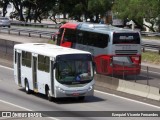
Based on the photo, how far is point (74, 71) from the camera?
23.2 m

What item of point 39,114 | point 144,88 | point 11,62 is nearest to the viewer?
point 39,114

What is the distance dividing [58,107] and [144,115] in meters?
3.94

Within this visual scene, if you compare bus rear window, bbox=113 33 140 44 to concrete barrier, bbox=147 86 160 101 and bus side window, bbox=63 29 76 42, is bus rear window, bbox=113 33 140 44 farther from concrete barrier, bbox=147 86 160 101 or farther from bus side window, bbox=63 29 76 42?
concrete barrier, bbox=147 86 160 101

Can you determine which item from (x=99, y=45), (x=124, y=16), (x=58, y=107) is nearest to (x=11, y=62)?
(x=99, y=45)

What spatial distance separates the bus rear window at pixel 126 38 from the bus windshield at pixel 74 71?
371 inches

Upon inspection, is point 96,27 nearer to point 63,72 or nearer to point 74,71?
point 74,71

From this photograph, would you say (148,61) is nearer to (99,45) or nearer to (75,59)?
(99,45)

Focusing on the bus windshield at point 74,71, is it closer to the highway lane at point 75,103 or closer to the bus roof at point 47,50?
the bus roof at point 47,50

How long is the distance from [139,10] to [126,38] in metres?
33.9

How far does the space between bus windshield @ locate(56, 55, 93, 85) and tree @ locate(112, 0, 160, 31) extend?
4249 cm

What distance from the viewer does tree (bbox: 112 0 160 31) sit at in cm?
6512

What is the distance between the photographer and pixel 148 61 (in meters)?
44.1

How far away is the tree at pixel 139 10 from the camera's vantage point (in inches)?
2564

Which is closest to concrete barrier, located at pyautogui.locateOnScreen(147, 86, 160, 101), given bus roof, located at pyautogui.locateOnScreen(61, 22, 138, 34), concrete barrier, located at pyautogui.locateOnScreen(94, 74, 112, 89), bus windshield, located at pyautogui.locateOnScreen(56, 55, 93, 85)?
bus windshield, located at pyautogui.locateOnScreen(56, 55, 93, 85)
